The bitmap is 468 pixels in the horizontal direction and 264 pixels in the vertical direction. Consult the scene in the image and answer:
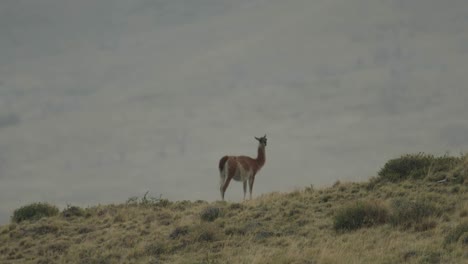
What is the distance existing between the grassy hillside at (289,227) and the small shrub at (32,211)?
0.40 feet

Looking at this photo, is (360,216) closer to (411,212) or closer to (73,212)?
(411,212)

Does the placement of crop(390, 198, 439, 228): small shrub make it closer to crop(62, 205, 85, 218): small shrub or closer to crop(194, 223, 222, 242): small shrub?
crop(194, 223, 222, 242): small shrub

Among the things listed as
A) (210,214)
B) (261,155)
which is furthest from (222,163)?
(210,214)

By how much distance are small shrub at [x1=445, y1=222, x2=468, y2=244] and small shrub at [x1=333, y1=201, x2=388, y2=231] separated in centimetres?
348

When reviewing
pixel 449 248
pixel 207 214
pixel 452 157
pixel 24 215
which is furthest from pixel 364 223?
pixel 24 215

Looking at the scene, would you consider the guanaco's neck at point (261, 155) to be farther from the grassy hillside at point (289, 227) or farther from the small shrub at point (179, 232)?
the small shrub at point (179, 232)

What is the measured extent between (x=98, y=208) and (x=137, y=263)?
37.2 feet

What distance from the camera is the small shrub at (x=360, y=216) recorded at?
21234 mm

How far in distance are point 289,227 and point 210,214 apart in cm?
390

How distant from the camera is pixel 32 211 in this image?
3128 cm

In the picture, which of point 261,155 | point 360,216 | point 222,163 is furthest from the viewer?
point 261,155

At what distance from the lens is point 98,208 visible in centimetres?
3122

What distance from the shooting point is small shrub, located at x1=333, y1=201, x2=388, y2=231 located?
21234mm

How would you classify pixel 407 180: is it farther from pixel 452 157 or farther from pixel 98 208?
pixel 98 208
